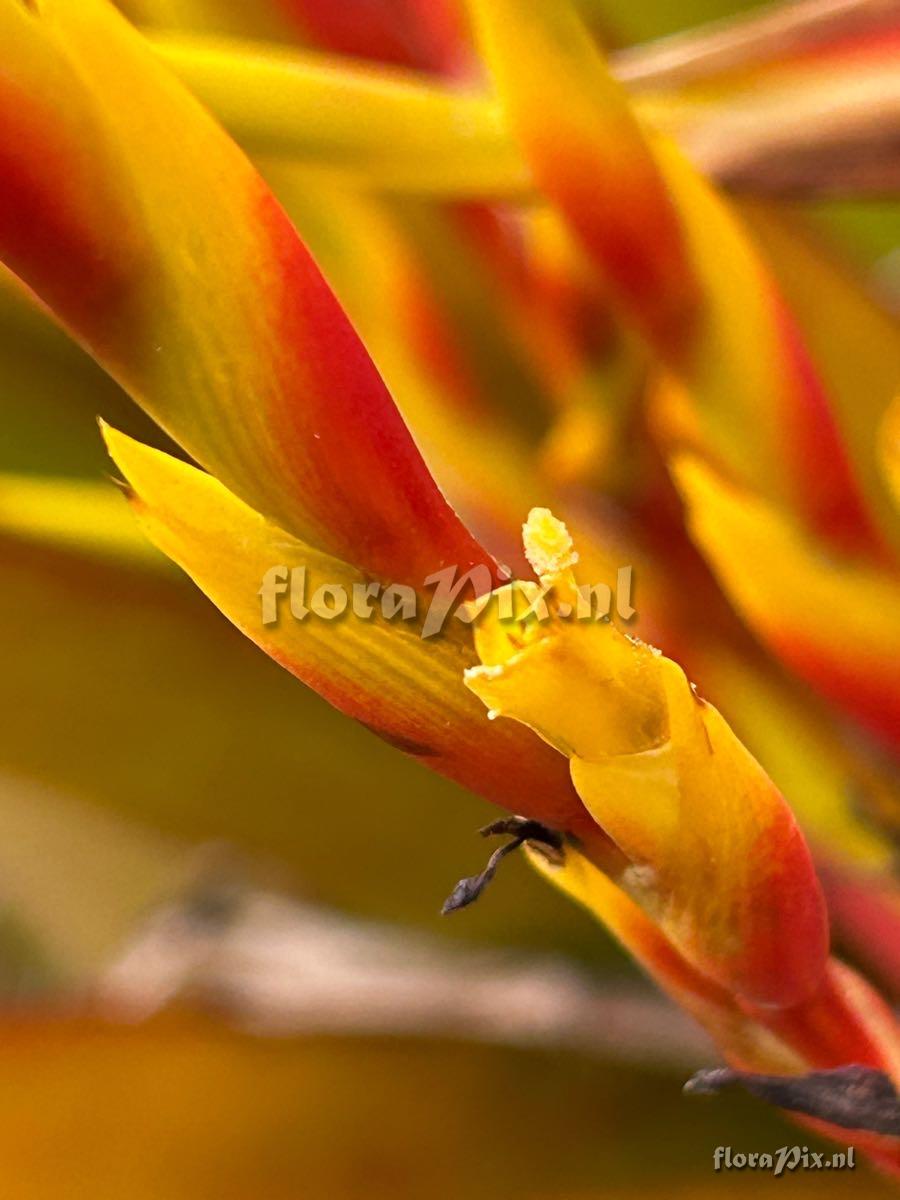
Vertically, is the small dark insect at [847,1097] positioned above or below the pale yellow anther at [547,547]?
below

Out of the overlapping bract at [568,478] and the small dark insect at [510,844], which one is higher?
the overlapping bract at [568,478]

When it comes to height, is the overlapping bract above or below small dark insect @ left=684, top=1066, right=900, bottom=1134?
above

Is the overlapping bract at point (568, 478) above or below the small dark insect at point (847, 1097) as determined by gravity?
above

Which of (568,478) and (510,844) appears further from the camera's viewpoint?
(568,478)

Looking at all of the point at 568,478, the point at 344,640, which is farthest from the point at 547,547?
the point at 568,478

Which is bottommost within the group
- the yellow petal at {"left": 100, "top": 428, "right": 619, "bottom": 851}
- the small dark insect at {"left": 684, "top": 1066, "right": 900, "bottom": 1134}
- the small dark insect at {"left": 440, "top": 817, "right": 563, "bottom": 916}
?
the small dark insect at {"left": 684, "top": 1066, "right": 900, "bottom": 1134}

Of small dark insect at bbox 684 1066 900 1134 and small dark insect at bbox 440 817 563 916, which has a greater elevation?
small dark insect at bbox 440 817 563 916

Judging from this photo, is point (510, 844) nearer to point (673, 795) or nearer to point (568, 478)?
point (673, 795)

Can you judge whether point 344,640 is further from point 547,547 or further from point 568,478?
point 568,478

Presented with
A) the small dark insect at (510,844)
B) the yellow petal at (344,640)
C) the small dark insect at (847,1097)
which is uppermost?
the yellow petal at (344,640)

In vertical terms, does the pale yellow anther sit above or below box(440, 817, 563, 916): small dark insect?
above

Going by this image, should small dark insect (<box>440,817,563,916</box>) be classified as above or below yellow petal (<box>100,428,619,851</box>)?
below
